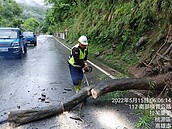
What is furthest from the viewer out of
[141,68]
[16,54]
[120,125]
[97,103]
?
[16,54]

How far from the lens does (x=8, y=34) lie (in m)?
16.3

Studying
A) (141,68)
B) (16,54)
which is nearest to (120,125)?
(141,68)

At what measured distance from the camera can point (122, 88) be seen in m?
6.28

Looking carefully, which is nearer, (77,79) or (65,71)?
(77,79)

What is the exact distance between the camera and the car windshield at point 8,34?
52.3ft

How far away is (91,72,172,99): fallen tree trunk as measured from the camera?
19.5 feet

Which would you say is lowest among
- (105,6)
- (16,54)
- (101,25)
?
(16,54)

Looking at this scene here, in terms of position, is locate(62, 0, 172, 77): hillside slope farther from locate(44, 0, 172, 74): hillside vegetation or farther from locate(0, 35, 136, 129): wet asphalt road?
locate(0, 35, 136, 129): wet asphalt road

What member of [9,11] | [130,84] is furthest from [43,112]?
[9,11]

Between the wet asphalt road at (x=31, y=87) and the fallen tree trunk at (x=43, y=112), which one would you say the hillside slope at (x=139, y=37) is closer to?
the wet asphalt road at (x=31, y=87)

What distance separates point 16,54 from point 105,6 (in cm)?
866

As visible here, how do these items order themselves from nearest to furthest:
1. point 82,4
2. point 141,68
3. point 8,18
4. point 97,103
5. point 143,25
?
point 97,103 < point 141,68 < point 143,25 < point 82,4 < point 8,18

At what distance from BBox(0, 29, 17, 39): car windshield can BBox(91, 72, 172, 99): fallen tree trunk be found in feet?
37.2

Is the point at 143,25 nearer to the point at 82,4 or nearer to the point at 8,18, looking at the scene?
the point at 82,4
